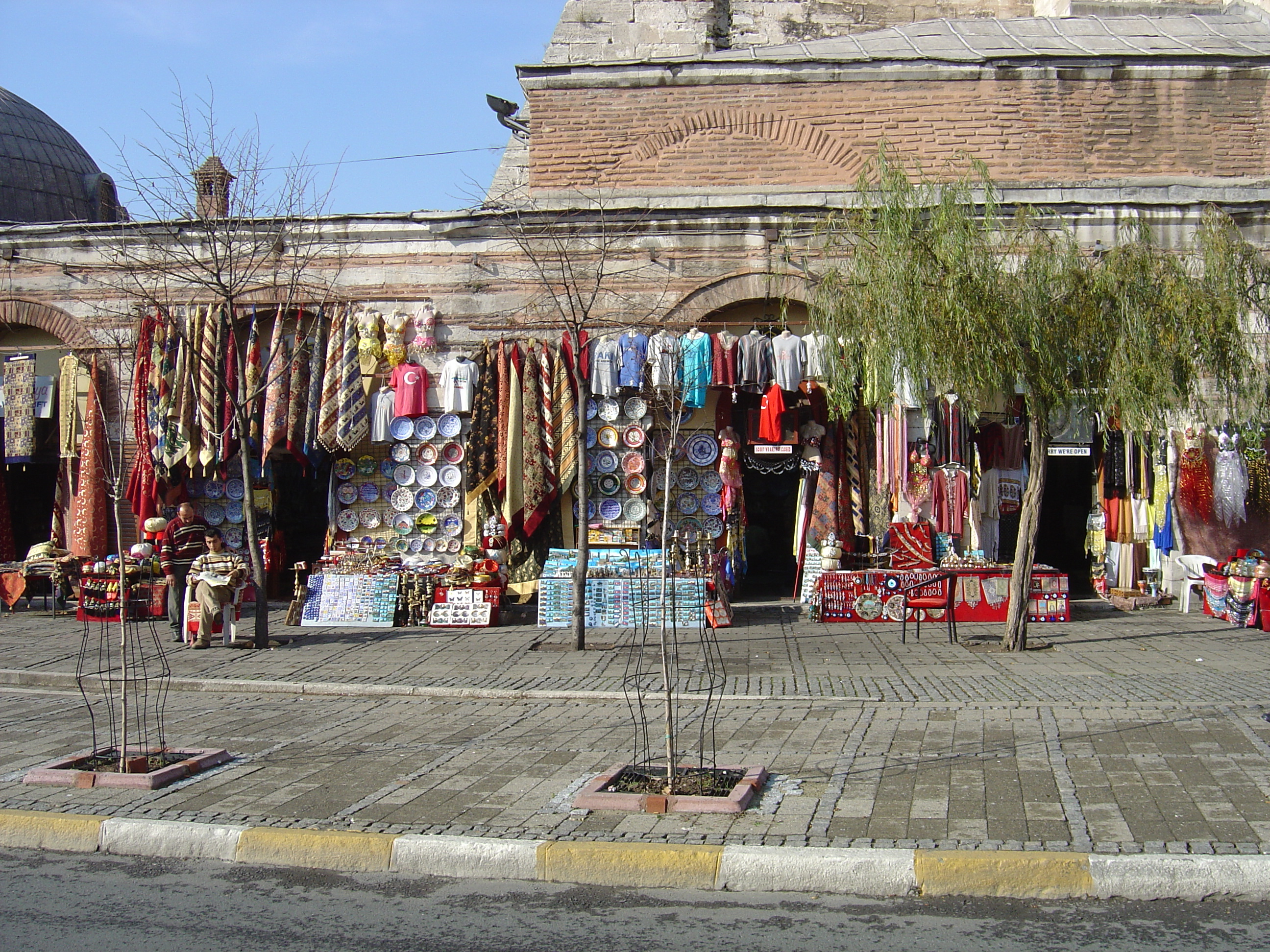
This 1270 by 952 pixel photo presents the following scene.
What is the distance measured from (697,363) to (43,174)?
20.5 metres

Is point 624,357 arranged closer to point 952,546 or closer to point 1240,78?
point 952,546

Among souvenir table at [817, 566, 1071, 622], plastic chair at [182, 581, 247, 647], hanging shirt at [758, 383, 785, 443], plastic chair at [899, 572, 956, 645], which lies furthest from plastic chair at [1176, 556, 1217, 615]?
plastic chair at [182, 581, 247, 647]

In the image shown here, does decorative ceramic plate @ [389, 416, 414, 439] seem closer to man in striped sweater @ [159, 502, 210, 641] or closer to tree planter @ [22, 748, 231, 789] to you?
man in striped sweater @ [159, 502, 210, 641]

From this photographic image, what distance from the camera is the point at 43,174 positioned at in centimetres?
2630

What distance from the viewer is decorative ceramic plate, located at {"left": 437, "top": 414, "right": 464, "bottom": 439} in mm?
14391

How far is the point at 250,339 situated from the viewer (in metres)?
14.6

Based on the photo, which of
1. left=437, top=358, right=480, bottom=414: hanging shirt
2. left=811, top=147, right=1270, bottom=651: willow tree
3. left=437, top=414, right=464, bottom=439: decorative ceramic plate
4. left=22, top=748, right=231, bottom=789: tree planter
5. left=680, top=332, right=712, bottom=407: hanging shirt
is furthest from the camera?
left=437, top=414, right=464, bottom=439: decorative ceramic plate

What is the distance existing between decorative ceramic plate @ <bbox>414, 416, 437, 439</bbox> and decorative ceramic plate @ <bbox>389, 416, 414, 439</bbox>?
0.06m

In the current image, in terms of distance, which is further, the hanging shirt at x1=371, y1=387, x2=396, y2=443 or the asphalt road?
the hanging shirt at x1=371, y1=387, x2=396, y2=443

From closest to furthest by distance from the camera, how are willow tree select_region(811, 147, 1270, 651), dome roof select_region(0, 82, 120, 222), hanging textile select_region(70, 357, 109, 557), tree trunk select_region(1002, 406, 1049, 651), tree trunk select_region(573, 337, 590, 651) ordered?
willow tree select_region(811, 147, 1270, 651) → tree trunk select_region(1002, 406, 1049, 651) → tree trunk select_region(573, 337, 590, 651) → hanging textile select_region(70, 357, 109, 557) → dome roof select_region(0, 82, 120, 222)

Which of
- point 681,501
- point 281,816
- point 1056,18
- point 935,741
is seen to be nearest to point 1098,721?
point 935,741

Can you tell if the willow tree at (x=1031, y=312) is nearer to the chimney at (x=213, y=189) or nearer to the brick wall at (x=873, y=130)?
the brick wall at (x=873, y=130)

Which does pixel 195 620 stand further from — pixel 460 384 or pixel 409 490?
pixel 460 384

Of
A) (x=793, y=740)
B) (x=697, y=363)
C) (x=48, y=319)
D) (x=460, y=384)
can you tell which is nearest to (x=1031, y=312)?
(x=697, y=363)
